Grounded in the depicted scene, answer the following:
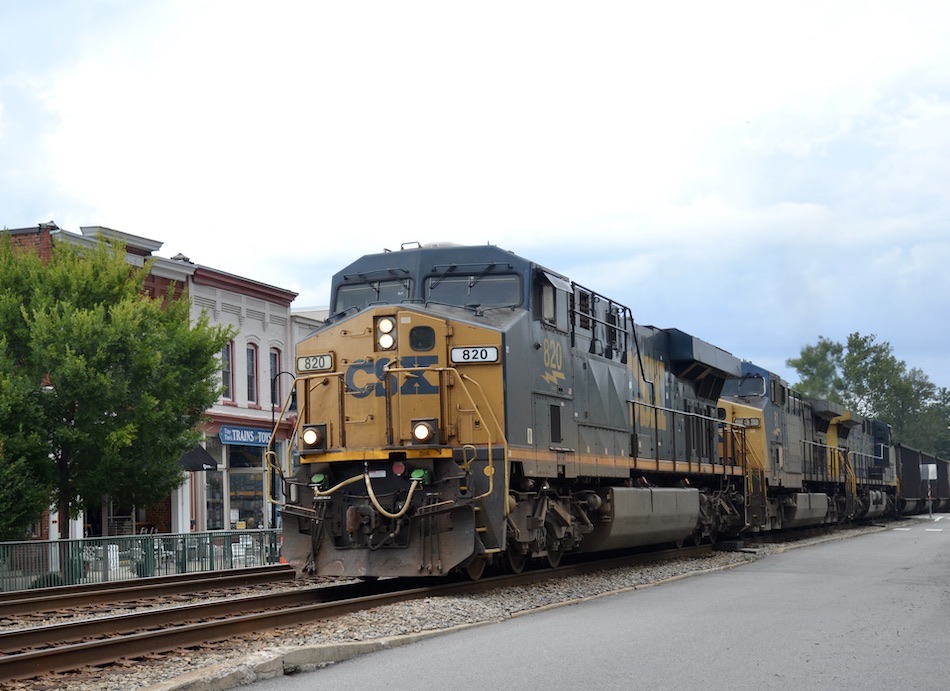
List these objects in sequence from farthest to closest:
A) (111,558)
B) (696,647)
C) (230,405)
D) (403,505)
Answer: (230,405)
(111,558)
(403,505)
(696,647)

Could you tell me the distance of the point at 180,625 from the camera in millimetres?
11266

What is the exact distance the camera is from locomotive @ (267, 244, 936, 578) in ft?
43.3

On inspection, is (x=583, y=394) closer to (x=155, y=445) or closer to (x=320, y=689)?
(x=320, y=689)

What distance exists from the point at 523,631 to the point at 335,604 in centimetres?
234

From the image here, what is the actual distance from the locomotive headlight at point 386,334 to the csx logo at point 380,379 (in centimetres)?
18

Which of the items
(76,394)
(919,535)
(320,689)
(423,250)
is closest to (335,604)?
(320,689)

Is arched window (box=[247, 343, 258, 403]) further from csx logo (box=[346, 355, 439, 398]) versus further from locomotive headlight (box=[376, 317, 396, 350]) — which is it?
locomotive headlight (box=[376, 317, 396, 350])

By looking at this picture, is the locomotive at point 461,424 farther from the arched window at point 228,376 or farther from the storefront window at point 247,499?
the storefront window at point 247,499

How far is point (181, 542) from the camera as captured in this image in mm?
20156

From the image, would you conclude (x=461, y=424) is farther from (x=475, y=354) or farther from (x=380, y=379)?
(x=380, y=379)

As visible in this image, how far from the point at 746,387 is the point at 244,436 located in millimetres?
16995

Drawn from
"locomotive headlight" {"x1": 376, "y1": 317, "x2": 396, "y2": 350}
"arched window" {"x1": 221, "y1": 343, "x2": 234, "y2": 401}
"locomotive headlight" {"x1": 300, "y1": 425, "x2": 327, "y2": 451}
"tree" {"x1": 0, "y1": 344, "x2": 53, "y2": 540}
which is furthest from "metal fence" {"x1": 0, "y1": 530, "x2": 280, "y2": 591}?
"arched window" {"x1": 221, "y1": 343, "x2": 234, "y2": 401}

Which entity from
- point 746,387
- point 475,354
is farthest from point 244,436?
point 475,354

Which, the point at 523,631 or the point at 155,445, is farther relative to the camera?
the point at 155,445
